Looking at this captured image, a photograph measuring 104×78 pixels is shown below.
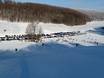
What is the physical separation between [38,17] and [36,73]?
7242 centimetres

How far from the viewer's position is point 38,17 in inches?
3361

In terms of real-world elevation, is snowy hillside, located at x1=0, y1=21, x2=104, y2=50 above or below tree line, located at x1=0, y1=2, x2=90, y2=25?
below

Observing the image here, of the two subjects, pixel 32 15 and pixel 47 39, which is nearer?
pixel 47 39

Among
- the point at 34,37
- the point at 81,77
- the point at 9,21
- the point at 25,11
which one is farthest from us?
the point at 25,11

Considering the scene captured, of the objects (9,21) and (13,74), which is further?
(9,21)

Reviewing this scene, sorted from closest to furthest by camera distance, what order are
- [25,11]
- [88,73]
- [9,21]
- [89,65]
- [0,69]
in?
[88,73] < [0,69] < [89,65] < [9,21] < [25,11]

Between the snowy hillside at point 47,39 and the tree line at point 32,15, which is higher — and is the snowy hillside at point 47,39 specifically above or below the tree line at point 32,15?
below

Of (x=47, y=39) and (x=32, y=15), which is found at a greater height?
(x=32, y=15)

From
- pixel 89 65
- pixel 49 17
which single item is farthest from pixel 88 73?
pixel 49 17

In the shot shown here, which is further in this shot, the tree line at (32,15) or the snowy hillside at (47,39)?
the tree line at (32,15)

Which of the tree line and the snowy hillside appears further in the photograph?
the tree line

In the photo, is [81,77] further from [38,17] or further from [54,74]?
[38,17]

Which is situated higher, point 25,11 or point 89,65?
point 25,11

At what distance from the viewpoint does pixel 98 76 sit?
1244 centimetres
